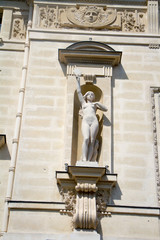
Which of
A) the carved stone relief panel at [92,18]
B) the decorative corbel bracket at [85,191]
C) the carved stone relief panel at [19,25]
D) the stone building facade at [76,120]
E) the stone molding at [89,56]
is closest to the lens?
the decorative corbel bracket at [85,191]

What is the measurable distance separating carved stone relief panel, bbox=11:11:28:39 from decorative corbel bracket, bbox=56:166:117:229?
474 centimetres

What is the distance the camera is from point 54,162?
9.38 m

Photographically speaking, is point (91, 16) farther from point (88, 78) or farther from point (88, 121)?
point (88, 121)

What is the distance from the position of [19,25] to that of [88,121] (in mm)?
4268

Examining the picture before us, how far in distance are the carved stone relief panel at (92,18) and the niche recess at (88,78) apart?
38.4 inches

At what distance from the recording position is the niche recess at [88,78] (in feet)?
31.8

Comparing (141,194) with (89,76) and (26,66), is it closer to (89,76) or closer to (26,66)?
(89,76)

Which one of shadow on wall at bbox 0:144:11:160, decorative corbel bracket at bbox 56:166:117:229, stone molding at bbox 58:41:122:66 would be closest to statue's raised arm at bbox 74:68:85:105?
stone molding at bbox 58:41:122:66

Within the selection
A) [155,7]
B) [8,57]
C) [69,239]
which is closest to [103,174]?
[69,239]

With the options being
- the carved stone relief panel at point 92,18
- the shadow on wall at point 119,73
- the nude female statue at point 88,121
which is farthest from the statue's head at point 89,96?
the carved stone relief panel at point 92,18

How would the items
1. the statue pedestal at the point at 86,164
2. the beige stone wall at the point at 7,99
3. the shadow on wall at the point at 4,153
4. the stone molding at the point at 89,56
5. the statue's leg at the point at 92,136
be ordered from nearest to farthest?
the statue pedestal at the point at 86,164, the statue's leg at the point at 92,136, the beige stone wall at the point at 7,99, the shadow on wall at the point at 4,153, the stone molding at the point at 89,56

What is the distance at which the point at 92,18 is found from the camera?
11.5 m

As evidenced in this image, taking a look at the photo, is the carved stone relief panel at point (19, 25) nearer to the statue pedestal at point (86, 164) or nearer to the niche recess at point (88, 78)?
the niche recess at point (88, 78)

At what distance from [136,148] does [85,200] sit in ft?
6.10
